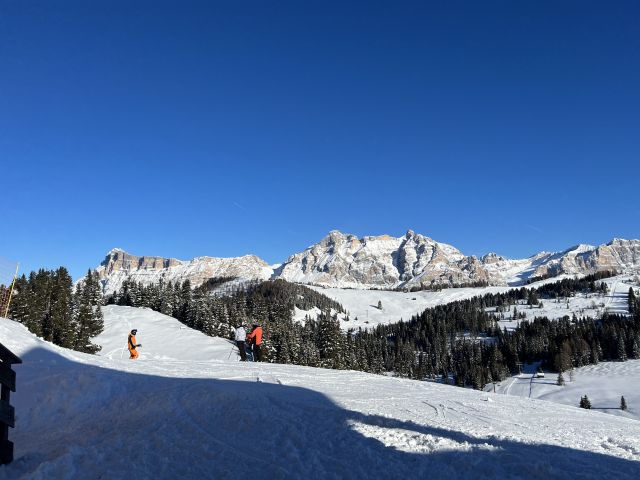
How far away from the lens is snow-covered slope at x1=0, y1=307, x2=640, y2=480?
734 cm

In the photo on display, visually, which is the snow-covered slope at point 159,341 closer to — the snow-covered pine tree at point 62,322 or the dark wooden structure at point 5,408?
the snow-covered pine tree at point 62,322

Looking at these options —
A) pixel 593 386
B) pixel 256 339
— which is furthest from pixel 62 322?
pixel 593 386

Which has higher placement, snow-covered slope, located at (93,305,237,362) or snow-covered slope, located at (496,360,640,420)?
snow-covered slope, located at (93,305,237,362)

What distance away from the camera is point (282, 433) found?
938cm

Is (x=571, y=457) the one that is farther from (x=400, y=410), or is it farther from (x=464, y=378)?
(x=464, y=378)

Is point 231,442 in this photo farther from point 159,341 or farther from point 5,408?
point 159,341

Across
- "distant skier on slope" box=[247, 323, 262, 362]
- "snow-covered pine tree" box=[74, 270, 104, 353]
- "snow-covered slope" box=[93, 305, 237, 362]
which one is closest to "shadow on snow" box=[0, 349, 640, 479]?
"distant skier on slope" box=[247, 323, 262, 362]

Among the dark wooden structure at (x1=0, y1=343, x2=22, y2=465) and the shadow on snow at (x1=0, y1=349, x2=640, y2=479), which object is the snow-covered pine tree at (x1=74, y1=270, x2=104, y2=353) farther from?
the dark wooden structure at (x1=0, y1=343, x2=22, y2=465)

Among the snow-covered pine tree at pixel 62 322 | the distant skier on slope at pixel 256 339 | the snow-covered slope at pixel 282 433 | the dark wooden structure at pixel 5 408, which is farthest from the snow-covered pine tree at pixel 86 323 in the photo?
the dark wooden structure at pixel 5 408

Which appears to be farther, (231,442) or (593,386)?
(593,386)

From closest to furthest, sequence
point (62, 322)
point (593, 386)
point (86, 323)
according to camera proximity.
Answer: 1. point (62, 322)
2. point (86, 323)
3. point (593, 386)

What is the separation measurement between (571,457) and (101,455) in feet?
26.9

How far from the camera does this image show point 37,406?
40.0ft

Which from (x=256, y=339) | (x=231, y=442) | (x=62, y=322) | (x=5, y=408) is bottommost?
(x=231, y=442)
